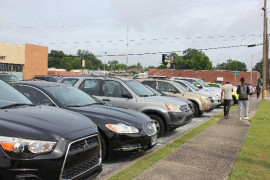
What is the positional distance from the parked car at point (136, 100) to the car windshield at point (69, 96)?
1.64 m

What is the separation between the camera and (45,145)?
314 centimetres

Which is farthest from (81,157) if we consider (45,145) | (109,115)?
(109,115)

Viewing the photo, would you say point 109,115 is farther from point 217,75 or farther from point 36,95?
point 217,75

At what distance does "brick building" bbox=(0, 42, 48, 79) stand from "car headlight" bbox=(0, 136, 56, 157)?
3512 cm

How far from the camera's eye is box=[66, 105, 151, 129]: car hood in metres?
5.44

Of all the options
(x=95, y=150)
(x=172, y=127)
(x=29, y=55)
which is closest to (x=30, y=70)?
(x=29, y=55)

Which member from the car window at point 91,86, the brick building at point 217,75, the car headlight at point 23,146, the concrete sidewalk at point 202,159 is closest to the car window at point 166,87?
the concrete sidewalk at point 202,159

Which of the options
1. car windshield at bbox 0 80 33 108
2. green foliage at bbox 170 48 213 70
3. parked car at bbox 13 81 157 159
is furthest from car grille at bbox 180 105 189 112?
green foliage at bbox 170 48 213 70

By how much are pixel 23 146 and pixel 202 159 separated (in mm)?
3901

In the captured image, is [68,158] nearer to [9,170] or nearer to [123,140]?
[9,170]

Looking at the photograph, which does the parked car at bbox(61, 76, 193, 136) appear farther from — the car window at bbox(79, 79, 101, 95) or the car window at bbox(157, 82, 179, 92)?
the car window at bbox(157, 82, 179, 92)

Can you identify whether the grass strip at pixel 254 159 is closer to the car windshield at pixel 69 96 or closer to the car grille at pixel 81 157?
the car grille at pixel 81 157

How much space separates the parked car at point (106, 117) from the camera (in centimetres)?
536

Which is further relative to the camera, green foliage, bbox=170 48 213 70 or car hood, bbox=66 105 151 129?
green foliage, bbox=170 48 213 70
